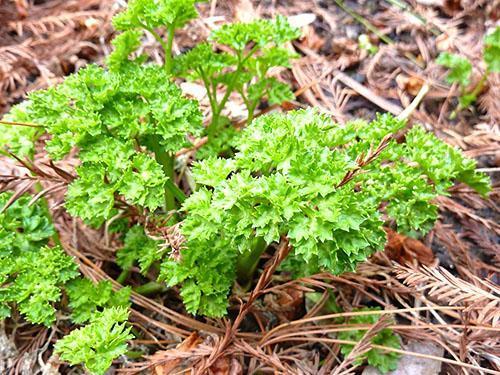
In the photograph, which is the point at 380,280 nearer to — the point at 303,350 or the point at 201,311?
the point at 303,350

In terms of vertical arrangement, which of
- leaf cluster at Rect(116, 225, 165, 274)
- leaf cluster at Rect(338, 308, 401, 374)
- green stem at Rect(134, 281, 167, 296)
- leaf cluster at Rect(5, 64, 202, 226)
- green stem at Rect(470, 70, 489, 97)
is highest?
leaf cluster at Rect(5, 64, 202, 226)

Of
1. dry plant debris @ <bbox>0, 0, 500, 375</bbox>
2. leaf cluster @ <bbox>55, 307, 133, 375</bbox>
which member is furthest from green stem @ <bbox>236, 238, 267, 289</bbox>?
leaf cluster @ <bbox>55, 307, 133, 375</bbox>

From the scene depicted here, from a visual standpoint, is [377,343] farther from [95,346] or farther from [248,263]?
[95,346]

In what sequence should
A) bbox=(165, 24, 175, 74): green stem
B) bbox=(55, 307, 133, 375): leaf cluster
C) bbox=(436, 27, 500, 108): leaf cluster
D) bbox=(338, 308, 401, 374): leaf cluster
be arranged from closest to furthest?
bbox=(55, 307, 133, 375): leaf cluster < bbox=(338, 308, 401, 374): leaf cluster < bbox=(165, 24, 175, 74): green stem < bbox=(436, 27, 500, 108): leaf cluster

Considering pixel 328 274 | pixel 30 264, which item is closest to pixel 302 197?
pixel 328 274

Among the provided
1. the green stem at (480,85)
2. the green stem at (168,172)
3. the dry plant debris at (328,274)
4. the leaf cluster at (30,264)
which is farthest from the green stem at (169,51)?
the green stem at (480,85)

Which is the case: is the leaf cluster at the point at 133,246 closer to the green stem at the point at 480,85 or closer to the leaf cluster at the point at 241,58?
the leaf cluster at the point at 241,58

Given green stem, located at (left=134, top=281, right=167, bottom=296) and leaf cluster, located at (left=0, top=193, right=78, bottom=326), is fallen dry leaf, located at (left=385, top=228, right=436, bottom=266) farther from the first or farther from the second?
leaf cluster, located at (left=0, top=193, right=78, bottom=326)
